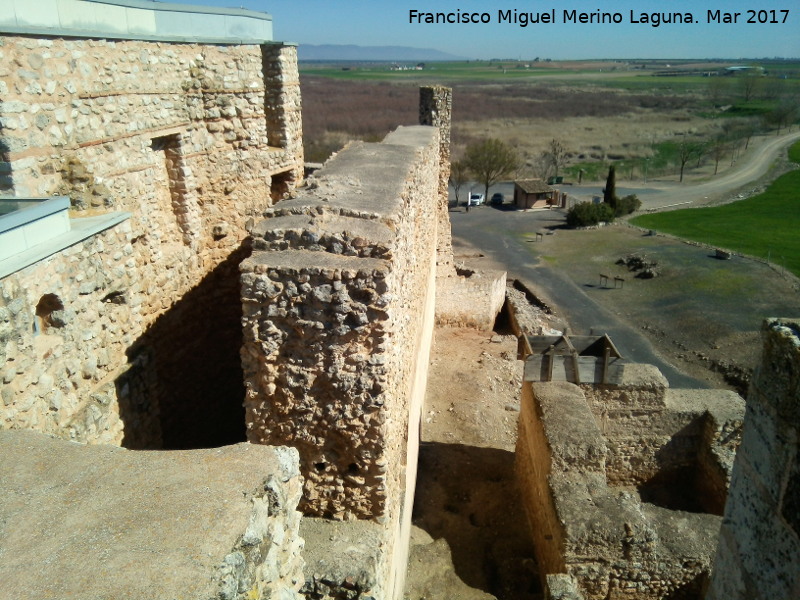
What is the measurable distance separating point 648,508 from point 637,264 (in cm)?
2037

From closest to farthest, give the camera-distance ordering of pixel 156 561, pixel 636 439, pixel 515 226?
pixel 156 561 → pixel 636 439 → pixel 515 226

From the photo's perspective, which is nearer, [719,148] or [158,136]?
[158,136]

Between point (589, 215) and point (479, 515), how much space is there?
27628 mm

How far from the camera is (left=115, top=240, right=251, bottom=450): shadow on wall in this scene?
14.7ft

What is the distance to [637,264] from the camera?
25.4 metres

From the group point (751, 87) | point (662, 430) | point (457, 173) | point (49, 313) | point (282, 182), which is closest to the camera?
point (49, 313)

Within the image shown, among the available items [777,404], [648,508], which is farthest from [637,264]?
[777,404]

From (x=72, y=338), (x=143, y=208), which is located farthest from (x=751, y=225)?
(x=72, y=338)

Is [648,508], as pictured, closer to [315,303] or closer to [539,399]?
[539,399]

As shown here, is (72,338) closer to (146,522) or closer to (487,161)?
(146,522)

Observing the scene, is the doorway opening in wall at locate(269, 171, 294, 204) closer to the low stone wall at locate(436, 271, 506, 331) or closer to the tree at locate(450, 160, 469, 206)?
the low stone wall at locate(436, 271, 506, 331)

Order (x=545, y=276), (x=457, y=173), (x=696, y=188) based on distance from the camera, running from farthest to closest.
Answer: (x=696, y=188), (x=457, y=173), (x=545, y=276)

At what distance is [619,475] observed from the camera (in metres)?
8.62

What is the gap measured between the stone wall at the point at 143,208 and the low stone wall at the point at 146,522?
761 mm
